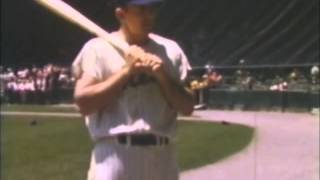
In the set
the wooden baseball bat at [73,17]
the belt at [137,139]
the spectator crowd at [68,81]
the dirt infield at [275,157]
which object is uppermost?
the wooden baseball bat at [73,17]

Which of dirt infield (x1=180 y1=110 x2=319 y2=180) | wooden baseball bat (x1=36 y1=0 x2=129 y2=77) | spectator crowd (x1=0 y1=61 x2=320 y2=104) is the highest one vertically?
wooden baseball bat (x1=36 y1=0 x2=129 y2=77)

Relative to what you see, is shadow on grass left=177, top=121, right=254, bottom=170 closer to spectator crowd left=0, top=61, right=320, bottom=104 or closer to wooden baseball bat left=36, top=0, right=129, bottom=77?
wooden baseball bat left=36, top=0, right=129, bottom=77

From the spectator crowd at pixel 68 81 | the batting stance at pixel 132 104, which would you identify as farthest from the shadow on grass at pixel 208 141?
the spectator crowd at pixel 68 81

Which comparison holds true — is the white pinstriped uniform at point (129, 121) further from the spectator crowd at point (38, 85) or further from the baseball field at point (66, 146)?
the spectator crowd at point (38, 85)

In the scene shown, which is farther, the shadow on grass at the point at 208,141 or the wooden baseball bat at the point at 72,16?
the shadow on grass at the point at 208,141

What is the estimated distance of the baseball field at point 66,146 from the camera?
12578mm

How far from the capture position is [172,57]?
463cm

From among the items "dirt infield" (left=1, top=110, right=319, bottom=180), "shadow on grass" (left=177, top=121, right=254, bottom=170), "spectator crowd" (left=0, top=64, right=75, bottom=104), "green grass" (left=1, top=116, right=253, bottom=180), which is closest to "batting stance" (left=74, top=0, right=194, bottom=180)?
"green grass" (left=1, top=116, right=253, bottom=180)

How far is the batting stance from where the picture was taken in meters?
4.48

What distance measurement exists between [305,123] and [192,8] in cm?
1492

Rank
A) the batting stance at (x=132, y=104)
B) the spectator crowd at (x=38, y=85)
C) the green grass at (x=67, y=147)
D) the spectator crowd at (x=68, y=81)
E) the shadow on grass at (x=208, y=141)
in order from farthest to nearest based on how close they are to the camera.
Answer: the spectator crowd at (x=38, y=85) < the spectator crowd at (x=68, y=81) < the shadow on grass at (x=208, y=141) < the green grass at (x=67, y=147) < the batting stance at (x=132, y=104)

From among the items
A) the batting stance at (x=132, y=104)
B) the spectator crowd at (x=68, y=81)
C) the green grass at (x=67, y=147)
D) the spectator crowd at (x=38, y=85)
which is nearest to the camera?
the batting stance at (x=132, y=104)

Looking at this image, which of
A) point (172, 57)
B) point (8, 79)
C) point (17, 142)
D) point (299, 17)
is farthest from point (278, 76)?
point (172, 57)

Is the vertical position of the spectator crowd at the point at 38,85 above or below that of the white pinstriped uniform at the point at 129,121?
below
